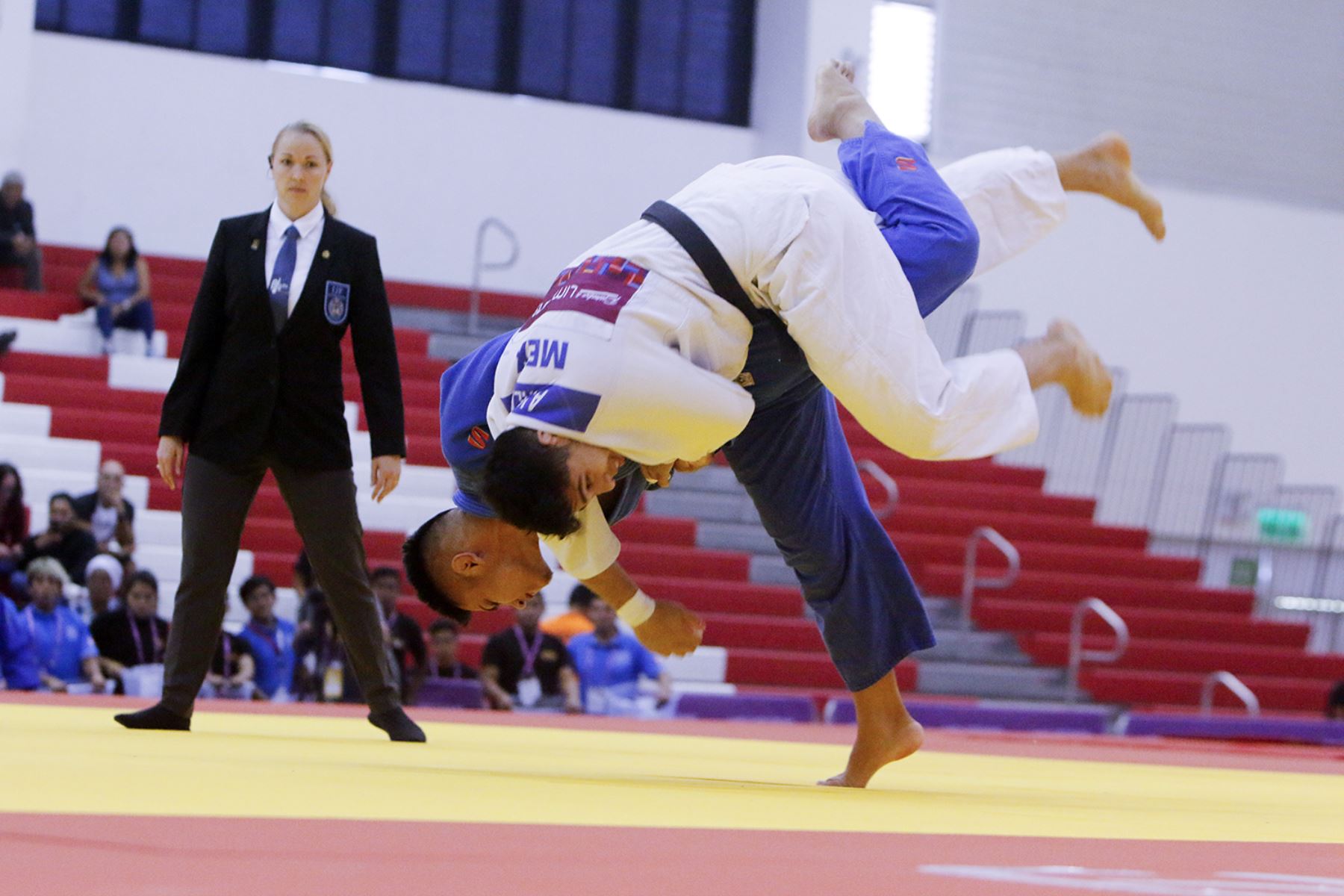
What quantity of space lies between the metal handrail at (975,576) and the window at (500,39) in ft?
14.1

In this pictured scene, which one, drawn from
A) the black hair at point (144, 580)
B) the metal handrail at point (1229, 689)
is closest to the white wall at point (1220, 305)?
the metal handrail at point (1229, 689)

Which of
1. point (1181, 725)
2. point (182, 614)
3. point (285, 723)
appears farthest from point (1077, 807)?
point (1181, 725)

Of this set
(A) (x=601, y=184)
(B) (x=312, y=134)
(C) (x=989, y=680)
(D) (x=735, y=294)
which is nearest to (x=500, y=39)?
(A) (x=601, y=184)

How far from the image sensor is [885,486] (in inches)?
386

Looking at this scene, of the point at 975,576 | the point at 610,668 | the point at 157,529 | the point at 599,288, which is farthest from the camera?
the point at 975,576

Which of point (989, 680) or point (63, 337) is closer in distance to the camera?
point (989, 680)

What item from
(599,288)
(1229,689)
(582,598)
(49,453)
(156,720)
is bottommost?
(1229,689)

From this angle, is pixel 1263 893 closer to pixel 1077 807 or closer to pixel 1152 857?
pixel 1152 857

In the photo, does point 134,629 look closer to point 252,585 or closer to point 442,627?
point 252,585

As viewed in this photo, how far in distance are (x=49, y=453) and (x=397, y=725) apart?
555cm

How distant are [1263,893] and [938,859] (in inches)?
10.6

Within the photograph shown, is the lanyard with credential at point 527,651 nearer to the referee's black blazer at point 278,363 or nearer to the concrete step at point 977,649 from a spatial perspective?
the concrete step at point 977,649

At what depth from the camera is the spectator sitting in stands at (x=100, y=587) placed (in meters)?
6.69

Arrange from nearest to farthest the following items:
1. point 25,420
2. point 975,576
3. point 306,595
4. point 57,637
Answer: point 57,637, point 306,595, point 25,420, point 975,576
